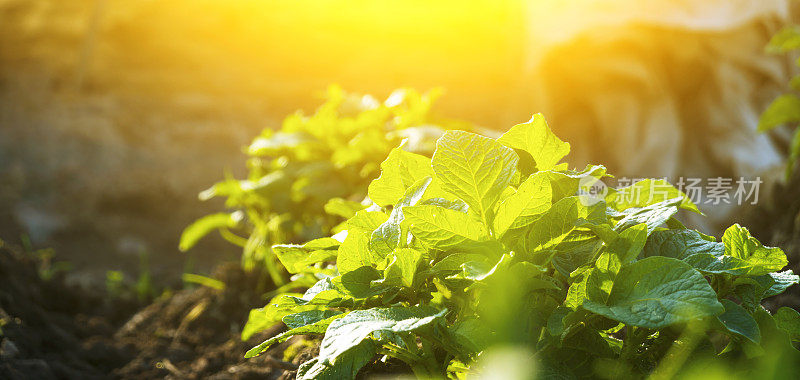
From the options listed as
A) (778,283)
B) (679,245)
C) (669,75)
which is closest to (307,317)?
(679,245)

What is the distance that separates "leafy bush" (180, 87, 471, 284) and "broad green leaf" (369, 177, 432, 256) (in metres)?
1.37

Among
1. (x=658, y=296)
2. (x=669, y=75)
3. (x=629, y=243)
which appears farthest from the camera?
(x=669, y=75)

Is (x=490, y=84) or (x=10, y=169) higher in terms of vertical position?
(x=10, y=169)

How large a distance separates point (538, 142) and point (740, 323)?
437 mm

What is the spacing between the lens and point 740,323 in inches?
37.6

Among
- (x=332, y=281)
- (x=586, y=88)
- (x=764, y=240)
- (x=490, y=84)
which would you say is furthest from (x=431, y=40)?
(x=332, y=281)

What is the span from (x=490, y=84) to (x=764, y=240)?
566 centimetres

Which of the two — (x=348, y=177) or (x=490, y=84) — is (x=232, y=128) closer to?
(x=490, y=84)

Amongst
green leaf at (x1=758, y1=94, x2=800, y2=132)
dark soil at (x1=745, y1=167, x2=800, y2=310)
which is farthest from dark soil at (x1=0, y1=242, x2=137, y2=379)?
green leaf at (x1=758, y1=94, x2=800, y2=132)

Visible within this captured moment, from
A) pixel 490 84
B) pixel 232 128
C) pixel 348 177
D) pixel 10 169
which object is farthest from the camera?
pixel 490 84

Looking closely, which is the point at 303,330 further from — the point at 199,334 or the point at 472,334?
the point at 199,334

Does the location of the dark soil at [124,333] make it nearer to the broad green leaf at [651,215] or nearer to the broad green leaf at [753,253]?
the broad green leaf at [651,215]

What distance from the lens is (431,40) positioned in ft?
30.3

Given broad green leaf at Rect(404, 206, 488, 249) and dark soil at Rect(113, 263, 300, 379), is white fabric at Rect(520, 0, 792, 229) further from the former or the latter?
broad green leaf at Rect(404, 206, 488, 249)
